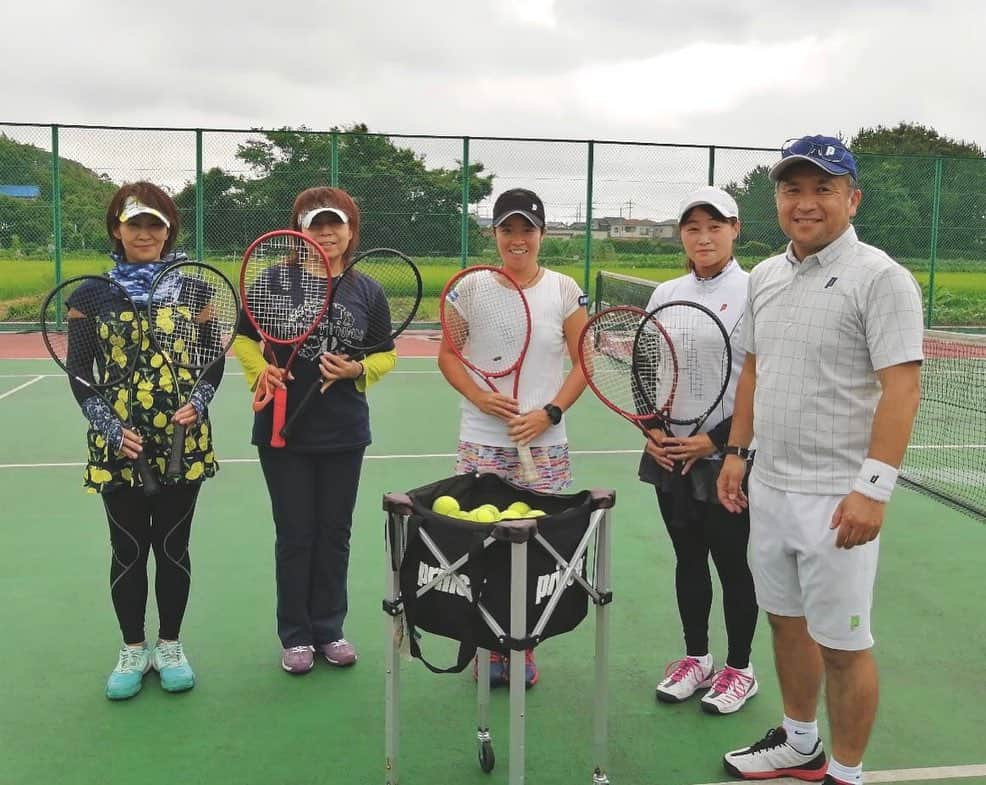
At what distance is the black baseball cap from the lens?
10.4 feet

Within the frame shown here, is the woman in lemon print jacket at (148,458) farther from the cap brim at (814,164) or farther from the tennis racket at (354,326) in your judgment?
the cap brim at (814,164)

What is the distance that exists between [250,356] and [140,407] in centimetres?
39

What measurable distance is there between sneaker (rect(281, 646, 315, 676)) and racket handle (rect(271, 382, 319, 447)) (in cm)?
76

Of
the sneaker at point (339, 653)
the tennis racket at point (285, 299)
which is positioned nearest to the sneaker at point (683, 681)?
the sneaker at point (339, 653)

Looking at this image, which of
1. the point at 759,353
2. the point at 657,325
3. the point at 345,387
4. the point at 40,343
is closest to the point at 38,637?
the point at 345,387

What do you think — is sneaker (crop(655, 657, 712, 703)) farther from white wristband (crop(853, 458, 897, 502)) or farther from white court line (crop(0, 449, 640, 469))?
white court line (crop(0, 449, 640, 469))

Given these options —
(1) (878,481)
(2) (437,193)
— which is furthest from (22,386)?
(1) (878,481)

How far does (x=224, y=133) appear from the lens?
13.4 metres

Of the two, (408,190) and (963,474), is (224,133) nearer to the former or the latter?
(408,190)

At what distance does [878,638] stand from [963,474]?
303cm

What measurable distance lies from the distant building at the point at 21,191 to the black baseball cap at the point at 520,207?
1178 cm

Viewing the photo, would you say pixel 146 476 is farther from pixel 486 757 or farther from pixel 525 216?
pixel 525 216

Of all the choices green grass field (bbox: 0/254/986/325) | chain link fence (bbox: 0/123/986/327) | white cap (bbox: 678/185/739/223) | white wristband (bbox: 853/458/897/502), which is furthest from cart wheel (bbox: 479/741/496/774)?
chain link fence (bbox: 0/123/986/327)

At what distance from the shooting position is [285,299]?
3309 millimetres
